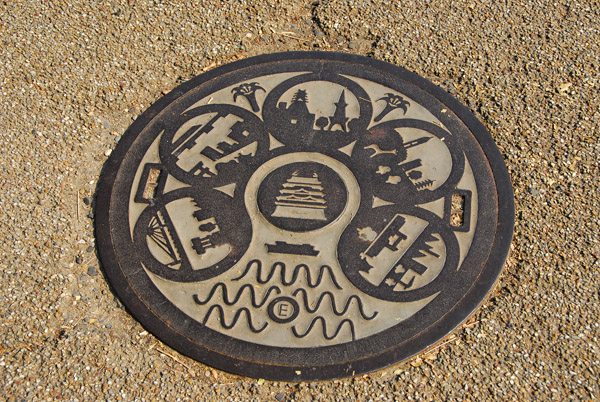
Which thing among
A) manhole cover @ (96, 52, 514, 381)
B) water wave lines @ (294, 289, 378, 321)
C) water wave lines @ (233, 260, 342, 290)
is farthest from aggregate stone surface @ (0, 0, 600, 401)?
water wave lines @ (233, 260, 342, 290)

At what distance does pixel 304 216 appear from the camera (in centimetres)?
258

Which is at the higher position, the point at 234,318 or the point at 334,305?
the point at 334,305

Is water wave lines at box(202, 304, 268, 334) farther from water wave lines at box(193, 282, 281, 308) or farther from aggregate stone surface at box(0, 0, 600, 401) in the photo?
aggregate stone surface at box(0, 0, 600, 401)

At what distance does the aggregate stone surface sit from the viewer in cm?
224

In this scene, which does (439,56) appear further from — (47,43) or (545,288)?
(47,43)

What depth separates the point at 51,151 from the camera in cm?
287

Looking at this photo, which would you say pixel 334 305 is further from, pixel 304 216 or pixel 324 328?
pixel 304 216

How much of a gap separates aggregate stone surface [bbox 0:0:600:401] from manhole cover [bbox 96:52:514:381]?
112 mm

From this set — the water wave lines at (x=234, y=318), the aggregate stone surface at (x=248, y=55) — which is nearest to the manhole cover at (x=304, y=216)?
the water wave lines at (x=234, y=318)

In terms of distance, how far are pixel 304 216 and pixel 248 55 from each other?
1.17 meters

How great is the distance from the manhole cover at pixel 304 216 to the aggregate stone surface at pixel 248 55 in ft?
0.37

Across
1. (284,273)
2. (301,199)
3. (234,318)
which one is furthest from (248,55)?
(234,318)

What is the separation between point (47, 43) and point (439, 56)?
2301mm

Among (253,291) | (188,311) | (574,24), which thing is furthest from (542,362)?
(574,24)
